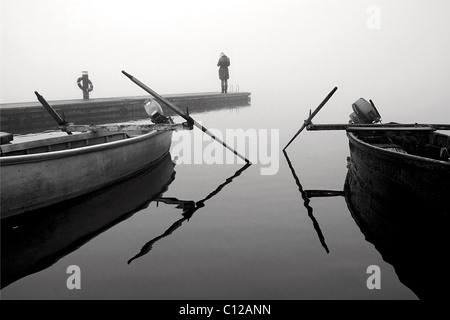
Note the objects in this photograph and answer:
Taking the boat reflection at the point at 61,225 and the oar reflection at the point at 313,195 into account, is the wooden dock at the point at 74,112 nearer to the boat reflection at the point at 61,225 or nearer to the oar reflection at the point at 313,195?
the boat reflection at the point at 61,225

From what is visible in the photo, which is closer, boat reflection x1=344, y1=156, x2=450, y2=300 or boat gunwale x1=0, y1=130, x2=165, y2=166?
boat reflection x1=344, y1=156, x2=450, y2=300

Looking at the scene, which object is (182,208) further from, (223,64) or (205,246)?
(223,64)

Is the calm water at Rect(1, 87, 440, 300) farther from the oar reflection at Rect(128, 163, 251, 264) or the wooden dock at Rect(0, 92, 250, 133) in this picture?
the wooden dock at Rect(0, 92, 250, 133)

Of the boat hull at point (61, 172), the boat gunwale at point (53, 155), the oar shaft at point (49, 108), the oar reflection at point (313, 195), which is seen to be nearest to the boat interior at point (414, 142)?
the oar reflection at point (313, 195)

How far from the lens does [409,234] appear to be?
552 cm

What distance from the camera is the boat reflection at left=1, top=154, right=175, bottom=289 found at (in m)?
5.13

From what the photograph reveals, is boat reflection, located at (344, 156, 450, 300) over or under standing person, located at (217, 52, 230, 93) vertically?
under

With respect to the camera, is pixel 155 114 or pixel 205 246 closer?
pixel 205 246

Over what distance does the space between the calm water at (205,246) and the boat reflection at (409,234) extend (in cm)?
18

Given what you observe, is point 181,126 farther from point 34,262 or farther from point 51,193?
point 34,262

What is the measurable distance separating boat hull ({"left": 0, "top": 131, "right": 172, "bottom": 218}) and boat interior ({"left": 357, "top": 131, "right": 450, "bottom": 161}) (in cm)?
592

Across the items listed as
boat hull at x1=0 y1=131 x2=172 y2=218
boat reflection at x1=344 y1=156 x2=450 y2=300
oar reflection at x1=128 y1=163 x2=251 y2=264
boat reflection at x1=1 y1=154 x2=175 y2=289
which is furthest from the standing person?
boat reflection at x1=344 y1=156 x2=450 y2=300

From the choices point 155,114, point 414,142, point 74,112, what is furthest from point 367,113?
point 74,112

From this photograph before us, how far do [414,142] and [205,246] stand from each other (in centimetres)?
575
